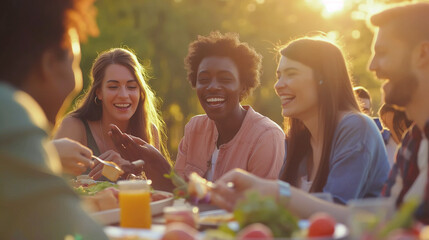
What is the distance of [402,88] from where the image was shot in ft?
8.18

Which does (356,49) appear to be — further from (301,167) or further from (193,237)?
(193,237)

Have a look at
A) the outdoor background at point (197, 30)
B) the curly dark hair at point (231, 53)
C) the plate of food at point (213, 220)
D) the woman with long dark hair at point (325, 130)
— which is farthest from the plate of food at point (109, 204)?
the outdoor background at point (197, 30)

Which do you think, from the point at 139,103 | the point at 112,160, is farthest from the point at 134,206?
the point at 139,103

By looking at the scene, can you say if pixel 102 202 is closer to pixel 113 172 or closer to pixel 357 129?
pixel 113 172

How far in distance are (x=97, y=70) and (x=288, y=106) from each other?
7.61ft

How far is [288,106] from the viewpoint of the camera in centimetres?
382

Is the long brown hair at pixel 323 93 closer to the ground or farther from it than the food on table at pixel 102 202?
farther from it

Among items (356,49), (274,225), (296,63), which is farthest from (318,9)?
(274,225)

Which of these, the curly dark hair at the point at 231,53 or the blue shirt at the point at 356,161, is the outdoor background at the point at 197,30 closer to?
the curly dark hair at the point at 231,53

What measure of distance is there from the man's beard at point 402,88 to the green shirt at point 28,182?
1.52 m

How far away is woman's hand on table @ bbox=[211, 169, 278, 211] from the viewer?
2352mm

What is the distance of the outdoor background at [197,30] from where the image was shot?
1975cm

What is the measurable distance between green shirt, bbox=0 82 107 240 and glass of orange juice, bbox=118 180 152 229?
0.95 metres

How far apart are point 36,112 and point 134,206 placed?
3.46 feet
